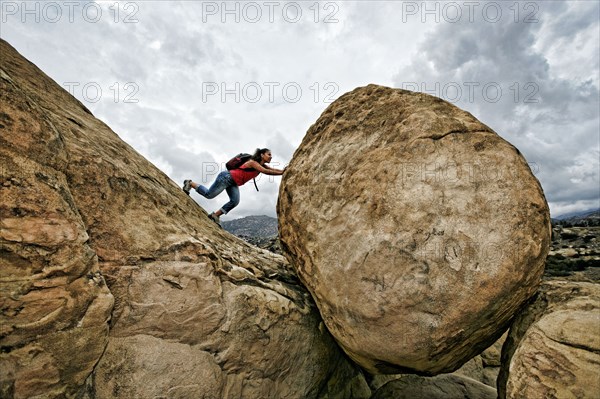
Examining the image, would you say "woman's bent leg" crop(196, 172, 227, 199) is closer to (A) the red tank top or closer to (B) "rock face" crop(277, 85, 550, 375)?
(A) the red tank top

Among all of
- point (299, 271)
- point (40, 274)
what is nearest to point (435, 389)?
point (299, 271)

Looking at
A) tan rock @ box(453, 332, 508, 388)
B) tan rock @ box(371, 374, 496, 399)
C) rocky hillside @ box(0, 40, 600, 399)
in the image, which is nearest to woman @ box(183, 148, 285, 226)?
rocky hillside @ box(0, 40, 600, 399)

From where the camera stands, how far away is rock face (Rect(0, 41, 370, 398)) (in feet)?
13.0

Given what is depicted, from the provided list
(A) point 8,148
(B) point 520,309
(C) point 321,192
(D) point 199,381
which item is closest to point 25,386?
(D) point 199,381

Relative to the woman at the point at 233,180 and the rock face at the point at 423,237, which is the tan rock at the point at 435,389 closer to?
the rock face at the point at 423,237

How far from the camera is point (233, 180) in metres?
9.21

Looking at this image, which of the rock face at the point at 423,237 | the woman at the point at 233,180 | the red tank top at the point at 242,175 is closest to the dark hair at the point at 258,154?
the woman at the point at 233,180

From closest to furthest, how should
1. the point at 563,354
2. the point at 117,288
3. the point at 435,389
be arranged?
the point at 563,354 → the point at 117,288 → the point at 435,389

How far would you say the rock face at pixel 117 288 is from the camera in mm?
3949

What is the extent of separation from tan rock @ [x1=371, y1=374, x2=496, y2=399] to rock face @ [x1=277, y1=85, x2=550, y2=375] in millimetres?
1859

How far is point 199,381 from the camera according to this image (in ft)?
15.9

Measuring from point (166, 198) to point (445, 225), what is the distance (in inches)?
186

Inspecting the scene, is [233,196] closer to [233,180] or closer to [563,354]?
[233,180]

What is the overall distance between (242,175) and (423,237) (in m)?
5.67
